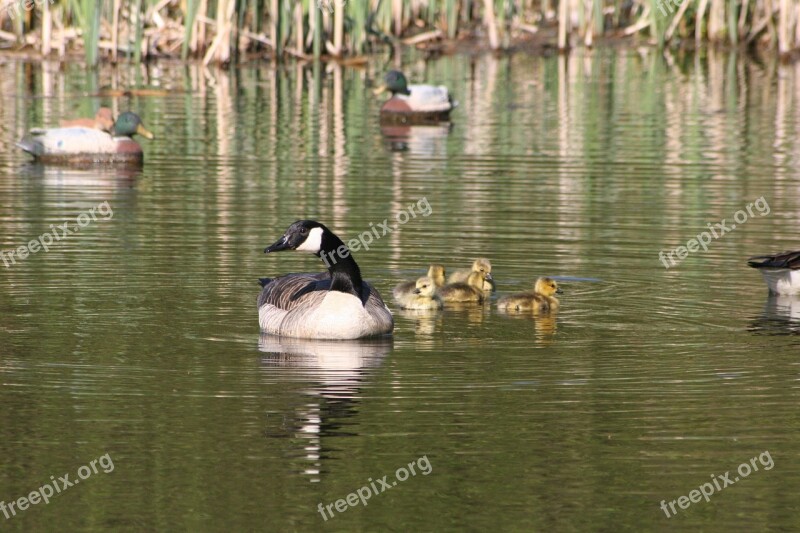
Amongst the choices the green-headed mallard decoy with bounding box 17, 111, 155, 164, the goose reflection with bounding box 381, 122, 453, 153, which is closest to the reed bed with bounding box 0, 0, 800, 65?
the goose reflection with bounding box 381, 122, 453, 153

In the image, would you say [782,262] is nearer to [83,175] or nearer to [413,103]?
[83,175]

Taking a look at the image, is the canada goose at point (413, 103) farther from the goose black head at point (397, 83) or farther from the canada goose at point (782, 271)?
the canada goose at point (782, 271)

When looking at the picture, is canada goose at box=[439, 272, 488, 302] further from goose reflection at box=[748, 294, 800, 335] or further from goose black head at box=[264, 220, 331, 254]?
goose reflection at box=[748, 294, 800, 335]

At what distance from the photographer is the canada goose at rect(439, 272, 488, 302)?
12923 millimetres

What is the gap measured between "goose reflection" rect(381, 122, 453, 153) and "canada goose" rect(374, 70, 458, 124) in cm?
23

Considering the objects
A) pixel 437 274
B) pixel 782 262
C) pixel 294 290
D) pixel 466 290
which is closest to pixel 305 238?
pixel 294 290

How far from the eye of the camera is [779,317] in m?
12.4

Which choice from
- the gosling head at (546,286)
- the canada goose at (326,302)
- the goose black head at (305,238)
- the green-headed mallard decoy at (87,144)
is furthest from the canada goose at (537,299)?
the green-headed mallard decoy at (87,144)

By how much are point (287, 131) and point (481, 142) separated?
3.30m

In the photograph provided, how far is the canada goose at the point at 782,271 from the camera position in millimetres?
13062

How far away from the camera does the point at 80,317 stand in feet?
39.1

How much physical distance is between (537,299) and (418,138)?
13.3 m

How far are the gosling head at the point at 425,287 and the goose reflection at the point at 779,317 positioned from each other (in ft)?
8.17

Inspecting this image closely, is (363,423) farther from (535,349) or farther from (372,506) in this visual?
(535,349)
